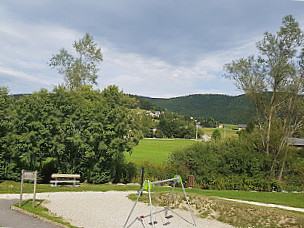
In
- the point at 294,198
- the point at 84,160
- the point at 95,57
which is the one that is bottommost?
the point at 294,198

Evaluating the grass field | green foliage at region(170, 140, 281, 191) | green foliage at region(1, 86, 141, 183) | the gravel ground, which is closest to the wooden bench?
green foliage at region(1, 86, 141, 183)

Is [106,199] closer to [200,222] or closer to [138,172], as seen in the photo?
[200,222]

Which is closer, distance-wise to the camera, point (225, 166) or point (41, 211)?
point (41, 211)

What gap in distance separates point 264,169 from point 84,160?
13.3 meters

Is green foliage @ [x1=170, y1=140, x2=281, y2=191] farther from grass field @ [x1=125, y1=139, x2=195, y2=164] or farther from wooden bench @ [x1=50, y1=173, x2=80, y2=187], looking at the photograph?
wooden bench @ [x1=50, y1=173, x2=80, y2=187]

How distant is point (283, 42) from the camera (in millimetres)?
20375

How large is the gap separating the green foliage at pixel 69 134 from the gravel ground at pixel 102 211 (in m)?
3.58

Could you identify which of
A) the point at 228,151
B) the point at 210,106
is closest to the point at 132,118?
the point at 228,151

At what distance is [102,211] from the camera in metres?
10.7

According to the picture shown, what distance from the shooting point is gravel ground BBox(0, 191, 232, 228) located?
31.1 ft

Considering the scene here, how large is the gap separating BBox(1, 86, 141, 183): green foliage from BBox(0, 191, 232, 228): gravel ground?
11.8 ft

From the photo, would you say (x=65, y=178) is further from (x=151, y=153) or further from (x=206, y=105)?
(x=206, y=105)

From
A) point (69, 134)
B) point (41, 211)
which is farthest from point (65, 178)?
point (41, 211)

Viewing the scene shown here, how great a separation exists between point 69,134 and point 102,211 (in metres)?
7.07
